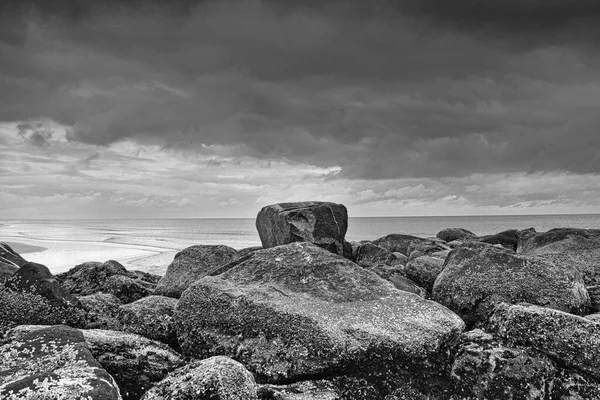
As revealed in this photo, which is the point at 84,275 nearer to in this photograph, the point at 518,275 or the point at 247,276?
the point at 247,276

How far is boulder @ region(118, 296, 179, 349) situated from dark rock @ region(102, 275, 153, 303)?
2.99 meters

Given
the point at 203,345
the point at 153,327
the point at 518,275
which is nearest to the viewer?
the point at 203,345

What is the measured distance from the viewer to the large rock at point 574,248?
13.1 metres

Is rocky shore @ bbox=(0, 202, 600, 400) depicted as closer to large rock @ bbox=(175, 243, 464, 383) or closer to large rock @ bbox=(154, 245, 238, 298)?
large rock @ bbox=(175, 243, 464, 383)

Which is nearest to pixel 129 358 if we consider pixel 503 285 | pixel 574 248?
pixel 503 285

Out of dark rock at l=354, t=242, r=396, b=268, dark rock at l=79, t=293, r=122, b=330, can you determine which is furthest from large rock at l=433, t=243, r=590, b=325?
dark rock at l=354, t=242, r=396, b=268

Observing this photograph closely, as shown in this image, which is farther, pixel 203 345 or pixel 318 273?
pixel 318 273

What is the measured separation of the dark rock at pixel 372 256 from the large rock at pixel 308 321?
35.4ft

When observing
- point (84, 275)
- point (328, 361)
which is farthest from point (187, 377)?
point (84, 275)

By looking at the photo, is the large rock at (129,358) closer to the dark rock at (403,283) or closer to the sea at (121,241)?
the dark rock at (403,283)

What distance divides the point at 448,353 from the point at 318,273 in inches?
98.9

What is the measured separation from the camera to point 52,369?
5168 millimetres

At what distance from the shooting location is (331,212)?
1770 cm

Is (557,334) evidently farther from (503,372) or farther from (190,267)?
(190,267)
